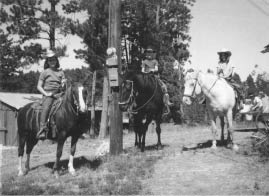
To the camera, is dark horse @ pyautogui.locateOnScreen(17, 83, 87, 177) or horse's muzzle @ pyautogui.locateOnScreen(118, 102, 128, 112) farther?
horse's muzzle @ pyautogui.locateOnScreen(118, 102, 128, 112)

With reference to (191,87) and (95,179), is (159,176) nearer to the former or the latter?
(95,179)

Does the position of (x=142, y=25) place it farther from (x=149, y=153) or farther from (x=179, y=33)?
(x=149, y=153)

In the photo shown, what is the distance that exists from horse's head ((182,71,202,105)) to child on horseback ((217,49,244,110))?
138 cm

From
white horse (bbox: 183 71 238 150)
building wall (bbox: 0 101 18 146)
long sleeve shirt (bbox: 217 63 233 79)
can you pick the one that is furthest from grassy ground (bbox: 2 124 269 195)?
building wall (bbox: 0 101 18 146)

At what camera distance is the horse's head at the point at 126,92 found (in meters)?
9.30

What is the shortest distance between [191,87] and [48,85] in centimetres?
413

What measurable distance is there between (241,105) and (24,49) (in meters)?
22.0

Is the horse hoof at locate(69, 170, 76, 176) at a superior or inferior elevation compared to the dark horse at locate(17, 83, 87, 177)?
inferior

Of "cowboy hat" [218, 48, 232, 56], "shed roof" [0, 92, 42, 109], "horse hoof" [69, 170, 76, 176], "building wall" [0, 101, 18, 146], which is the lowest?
"building wall" [0, 101, 18, 146]

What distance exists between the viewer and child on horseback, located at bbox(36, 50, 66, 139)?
855 centimetres

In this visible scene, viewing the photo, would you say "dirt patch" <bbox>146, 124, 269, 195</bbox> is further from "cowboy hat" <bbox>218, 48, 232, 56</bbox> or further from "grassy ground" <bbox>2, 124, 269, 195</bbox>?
"cowboy hat" <bbox>218, 48, 232, 56</bbox>

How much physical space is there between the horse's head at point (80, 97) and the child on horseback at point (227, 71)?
5110 mm

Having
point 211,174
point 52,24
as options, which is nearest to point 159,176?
point 211,174

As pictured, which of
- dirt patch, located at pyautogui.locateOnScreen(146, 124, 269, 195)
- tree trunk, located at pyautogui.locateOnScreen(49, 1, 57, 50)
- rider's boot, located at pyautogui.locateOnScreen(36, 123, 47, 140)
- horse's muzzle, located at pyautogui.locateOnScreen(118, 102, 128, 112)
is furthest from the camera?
tree trunk, located at pyautogui.locateOnScreen(49, 1, 57, 50)
